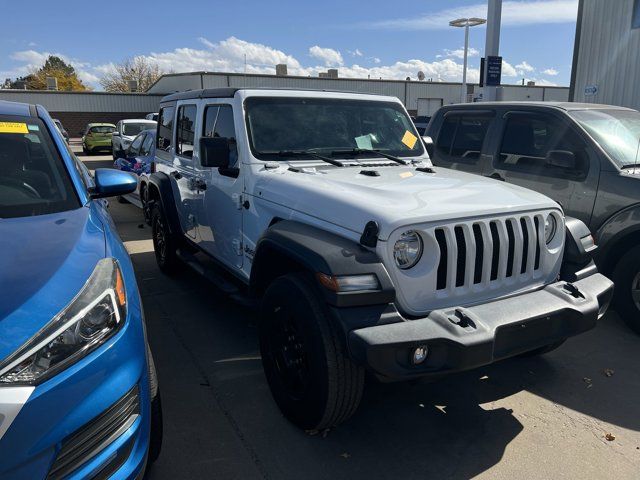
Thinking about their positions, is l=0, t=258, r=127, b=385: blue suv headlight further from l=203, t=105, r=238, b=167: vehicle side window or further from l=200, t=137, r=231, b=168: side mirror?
l=203, t=105, r=238, b=167: vehicle side window

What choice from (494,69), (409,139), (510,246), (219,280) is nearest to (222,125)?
(219,280)

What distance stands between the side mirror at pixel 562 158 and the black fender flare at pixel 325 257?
286cm

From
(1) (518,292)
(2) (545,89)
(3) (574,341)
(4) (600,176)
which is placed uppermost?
(2) (545,89)

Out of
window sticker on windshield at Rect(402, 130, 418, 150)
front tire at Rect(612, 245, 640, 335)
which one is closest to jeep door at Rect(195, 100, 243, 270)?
window sticker on windshield at Rect(402, 130, 418, 150)

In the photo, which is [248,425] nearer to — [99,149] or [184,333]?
[184,333]

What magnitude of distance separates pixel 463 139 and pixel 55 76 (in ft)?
270

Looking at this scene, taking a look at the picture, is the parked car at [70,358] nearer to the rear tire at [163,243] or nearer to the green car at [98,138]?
the rear tire at [163,243]

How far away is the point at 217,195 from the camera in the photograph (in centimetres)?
425

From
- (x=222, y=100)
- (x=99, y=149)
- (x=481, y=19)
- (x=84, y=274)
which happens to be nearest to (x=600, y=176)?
(x=222, y=100)

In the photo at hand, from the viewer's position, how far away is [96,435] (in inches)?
72.5

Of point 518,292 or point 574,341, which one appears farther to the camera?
point 574,341

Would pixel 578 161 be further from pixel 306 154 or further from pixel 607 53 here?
pixel 607 53

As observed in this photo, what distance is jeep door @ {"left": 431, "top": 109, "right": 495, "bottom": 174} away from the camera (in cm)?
570

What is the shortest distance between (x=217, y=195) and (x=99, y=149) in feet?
73.7
